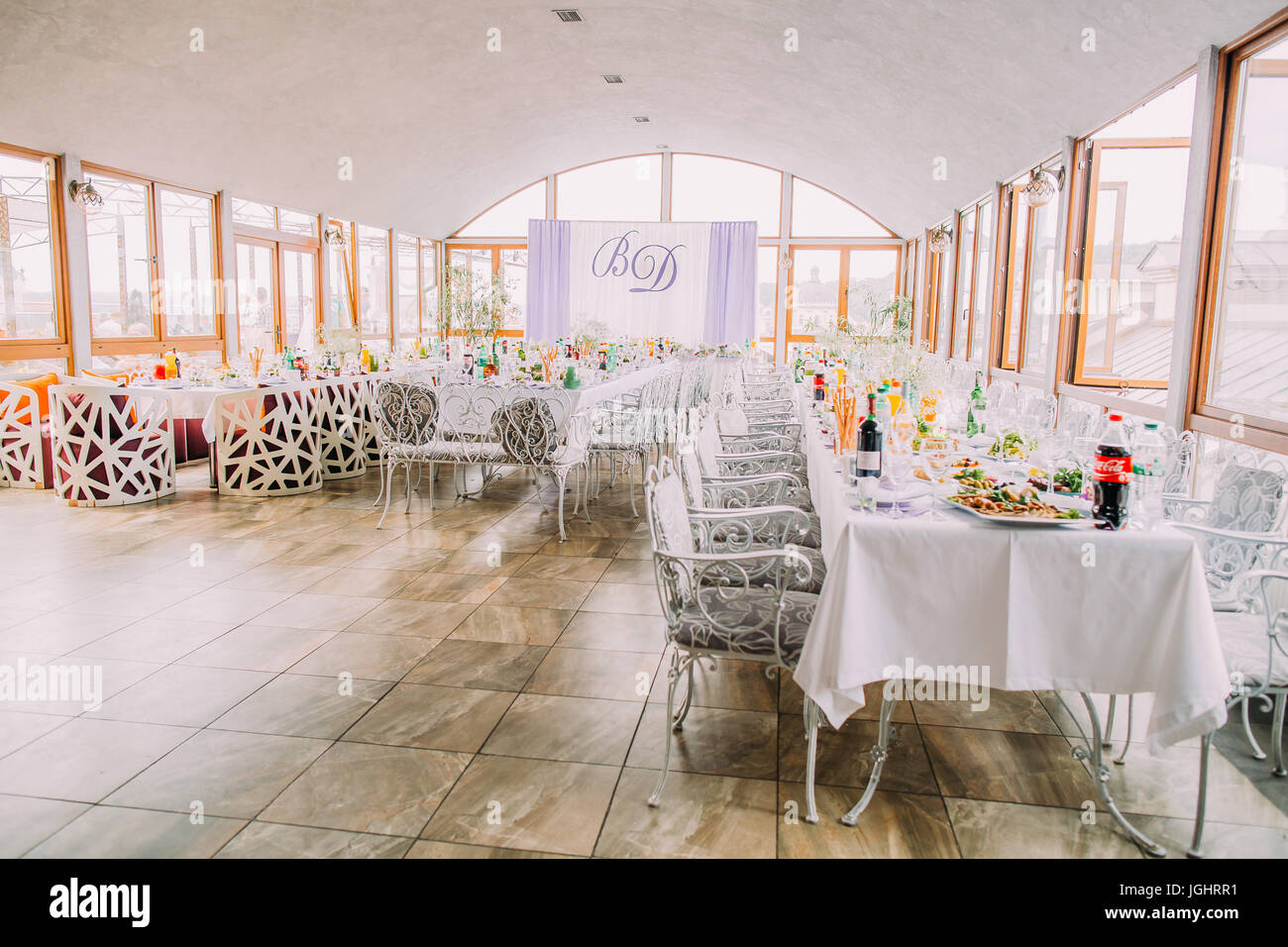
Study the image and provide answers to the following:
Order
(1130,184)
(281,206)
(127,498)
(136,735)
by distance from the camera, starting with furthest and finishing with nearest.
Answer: (281,206), (1130,184), (127,498), (136,735)

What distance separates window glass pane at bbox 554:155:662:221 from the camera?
15.4 m

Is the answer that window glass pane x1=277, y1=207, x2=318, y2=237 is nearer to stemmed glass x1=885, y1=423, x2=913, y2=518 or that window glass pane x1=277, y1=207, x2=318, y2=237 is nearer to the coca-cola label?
stemmed glass x1=885, y1=423, x2=913, y2=518

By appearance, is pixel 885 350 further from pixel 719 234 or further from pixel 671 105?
pixel 719 234

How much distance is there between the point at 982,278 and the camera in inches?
403

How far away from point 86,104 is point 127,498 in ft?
11.4

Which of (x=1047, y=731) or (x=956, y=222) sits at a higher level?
(x=956, y=222)

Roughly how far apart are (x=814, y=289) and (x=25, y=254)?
38.2ft

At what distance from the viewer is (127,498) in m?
6.10

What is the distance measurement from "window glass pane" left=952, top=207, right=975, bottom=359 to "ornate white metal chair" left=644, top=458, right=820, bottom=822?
29.5 feet

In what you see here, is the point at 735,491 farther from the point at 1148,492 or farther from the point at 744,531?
the point at 1148,492

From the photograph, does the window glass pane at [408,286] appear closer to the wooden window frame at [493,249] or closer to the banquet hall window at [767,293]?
the wooden window frame at [493,249]

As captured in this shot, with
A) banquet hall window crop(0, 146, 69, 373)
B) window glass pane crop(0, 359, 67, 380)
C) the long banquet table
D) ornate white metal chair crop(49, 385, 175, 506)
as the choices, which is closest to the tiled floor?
the long banquet table
